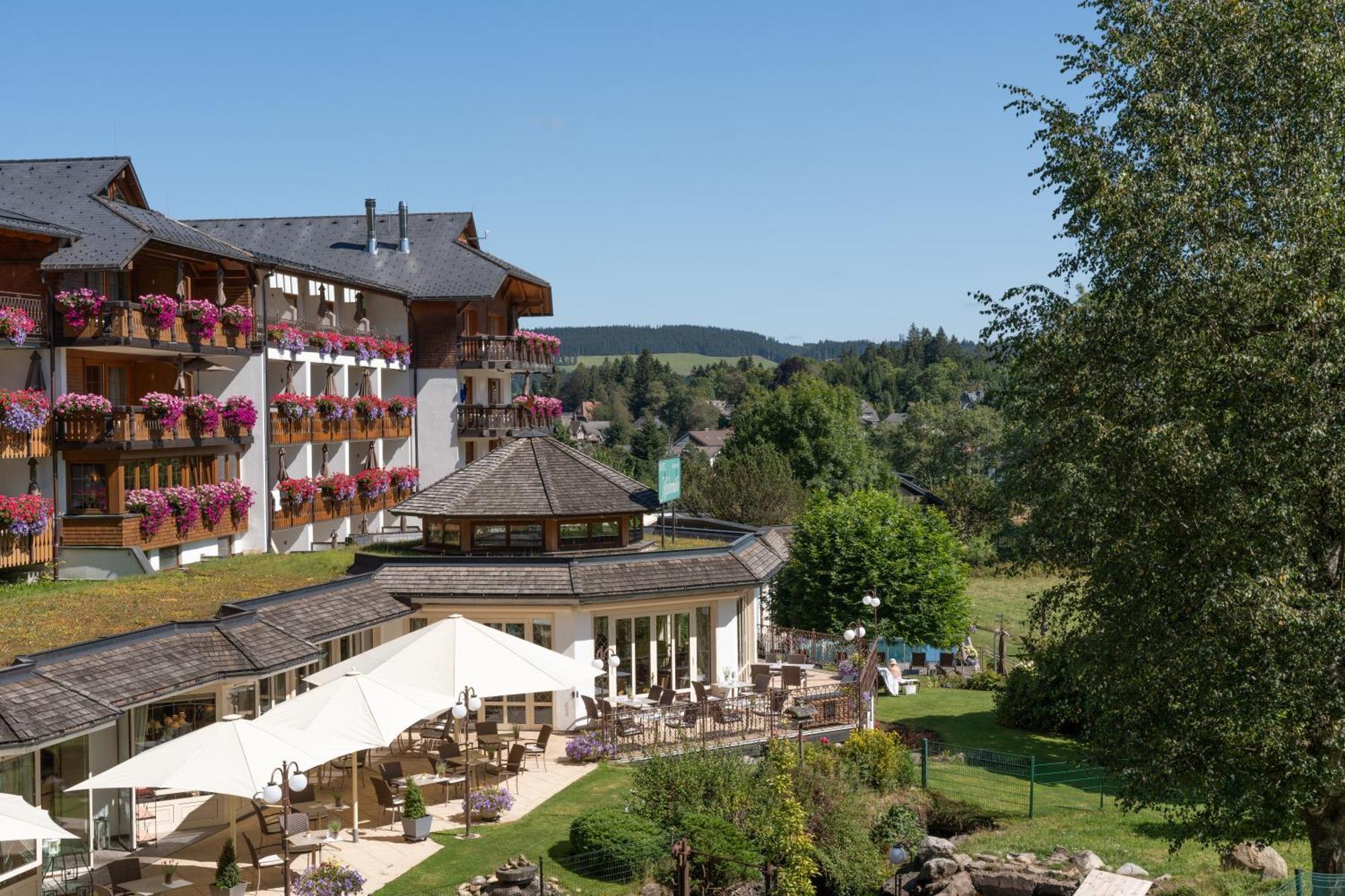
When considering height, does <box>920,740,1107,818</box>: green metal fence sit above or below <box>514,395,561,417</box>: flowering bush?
below

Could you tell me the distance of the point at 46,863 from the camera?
53.6 feet

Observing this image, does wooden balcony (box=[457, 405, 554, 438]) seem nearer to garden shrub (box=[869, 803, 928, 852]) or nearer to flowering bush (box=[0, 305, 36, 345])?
flowering bush (box=[0, 305, 36, 345])

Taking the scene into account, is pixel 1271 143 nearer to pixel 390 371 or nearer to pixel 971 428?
pixel 390 371

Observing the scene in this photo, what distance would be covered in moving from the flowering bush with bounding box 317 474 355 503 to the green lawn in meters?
20.3

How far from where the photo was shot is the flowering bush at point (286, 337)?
122 feet

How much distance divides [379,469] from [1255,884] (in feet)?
107

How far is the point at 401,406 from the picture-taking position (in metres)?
46.8

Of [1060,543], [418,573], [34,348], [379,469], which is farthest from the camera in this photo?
[379,469]

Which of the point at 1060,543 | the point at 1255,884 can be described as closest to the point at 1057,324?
the point at 1060,543

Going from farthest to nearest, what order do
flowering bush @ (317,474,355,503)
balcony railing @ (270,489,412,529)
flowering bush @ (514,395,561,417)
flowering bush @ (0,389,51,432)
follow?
flowering bush @ (514,395,561,417) → flowering bush @ (317,474,355,503) → balcony railing @ (270,489,412,529) → flowering bush @ (0,389,51,432)

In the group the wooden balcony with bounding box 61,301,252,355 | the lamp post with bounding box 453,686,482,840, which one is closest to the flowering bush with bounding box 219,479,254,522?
the wooden balcony with bounding box 61,301,252,355

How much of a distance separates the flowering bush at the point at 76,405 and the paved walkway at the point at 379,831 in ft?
36.6

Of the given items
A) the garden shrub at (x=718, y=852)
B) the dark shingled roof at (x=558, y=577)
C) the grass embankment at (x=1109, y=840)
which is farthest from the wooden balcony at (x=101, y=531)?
the grass embankment at (x=1109, y=840)

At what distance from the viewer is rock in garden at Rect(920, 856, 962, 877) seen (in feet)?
64.7
